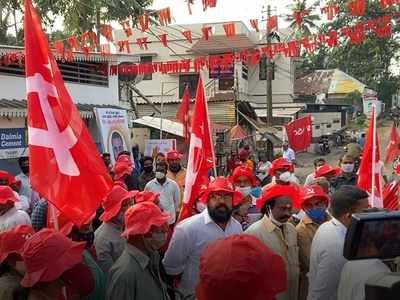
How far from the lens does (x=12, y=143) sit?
11.4 metres

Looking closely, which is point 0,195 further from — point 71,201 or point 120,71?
point 120,71

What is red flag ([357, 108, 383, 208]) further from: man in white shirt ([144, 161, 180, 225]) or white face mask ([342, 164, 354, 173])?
man in white shirt ([144, 161, 180, 225])

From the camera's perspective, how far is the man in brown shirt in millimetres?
4047

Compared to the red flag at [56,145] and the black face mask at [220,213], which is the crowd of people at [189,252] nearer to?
the black face mask at [220,213]

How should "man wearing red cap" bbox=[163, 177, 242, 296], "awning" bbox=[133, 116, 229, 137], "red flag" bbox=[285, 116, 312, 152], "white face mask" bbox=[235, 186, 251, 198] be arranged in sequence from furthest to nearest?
"red flag" bbox=[285, 116, 312, 152]
"awning" bbox=[133, 116, 229, 137]
"white face mask" bbox=[235, 186, 251, 198]
"man wearing red cap" bbox=[163, 177, 242, 296]

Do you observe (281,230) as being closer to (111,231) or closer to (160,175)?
(111,231)

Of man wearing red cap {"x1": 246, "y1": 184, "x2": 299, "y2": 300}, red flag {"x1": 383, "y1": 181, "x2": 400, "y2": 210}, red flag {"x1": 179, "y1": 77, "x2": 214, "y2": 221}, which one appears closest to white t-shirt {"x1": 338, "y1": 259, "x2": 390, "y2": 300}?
man wearing red cap {"x1": 246, "y1": 184, "x2": 299, "y2": 300}

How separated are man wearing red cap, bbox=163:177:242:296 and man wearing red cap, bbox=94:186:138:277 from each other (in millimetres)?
384

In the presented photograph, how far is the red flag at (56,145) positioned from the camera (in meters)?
3.28

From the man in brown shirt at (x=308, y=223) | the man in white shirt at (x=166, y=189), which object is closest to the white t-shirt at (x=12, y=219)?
the man in brown shirt at (x=308, y=223)

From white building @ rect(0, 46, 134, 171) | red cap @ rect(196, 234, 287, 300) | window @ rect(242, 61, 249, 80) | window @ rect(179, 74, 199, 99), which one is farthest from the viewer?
window @ rect(242, 61, 249, 80)

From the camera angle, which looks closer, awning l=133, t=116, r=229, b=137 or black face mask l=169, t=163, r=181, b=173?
black face mask l=169, t=163, r=181, b=173

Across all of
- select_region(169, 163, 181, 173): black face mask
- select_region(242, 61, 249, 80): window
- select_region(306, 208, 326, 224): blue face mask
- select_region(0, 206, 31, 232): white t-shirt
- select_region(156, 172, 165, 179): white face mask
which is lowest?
select_region(169, 163, 181, 173): black face mask

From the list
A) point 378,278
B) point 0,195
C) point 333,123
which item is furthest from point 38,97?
point 333,123
